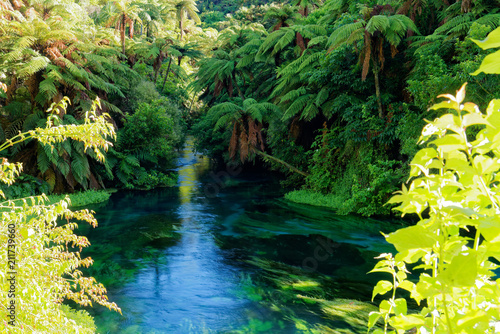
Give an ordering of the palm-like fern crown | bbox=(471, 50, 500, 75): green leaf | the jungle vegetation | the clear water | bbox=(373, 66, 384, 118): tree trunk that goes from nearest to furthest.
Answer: bbox=(471, 50, 500, 75): green leaf
the clear water
the jungle vegetation
bbox=(373, 66, 384, 118): tree trunk
the palm-like fern crown

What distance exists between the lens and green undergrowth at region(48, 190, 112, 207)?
13156 mm

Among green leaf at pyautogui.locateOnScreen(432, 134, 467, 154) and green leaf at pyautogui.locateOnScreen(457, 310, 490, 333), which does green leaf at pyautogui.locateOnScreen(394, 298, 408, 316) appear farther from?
green leaf at pyautogui.locateOnScreen(432, 134, 467, 154)

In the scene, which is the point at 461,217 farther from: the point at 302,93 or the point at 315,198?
the point at 302,93

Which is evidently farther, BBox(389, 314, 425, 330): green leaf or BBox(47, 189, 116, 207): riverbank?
BBox(47, 189, 116, 207): riverbank

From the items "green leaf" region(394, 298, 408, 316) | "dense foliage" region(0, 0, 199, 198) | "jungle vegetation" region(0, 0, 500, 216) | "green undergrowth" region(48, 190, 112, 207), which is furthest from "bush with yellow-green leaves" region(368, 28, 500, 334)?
"green undergrowth" region(48, 190, 112, 207)

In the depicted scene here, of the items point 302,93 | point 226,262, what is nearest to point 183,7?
point 302,93

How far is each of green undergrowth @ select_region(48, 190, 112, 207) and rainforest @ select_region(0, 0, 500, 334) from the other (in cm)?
11

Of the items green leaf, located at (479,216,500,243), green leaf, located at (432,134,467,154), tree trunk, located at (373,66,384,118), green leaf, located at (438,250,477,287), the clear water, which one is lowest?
the clear water

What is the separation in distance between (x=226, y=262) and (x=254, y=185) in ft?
27.8

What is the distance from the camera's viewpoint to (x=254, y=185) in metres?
16.6

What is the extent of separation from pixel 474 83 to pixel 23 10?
2121 centimetres

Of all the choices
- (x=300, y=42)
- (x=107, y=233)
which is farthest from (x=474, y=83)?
(x=107, y=233)

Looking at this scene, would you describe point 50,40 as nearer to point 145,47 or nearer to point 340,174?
point 145,47

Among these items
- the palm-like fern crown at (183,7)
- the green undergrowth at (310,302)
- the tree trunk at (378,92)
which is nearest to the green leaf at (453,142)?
the green undergrowth at (310,302)
